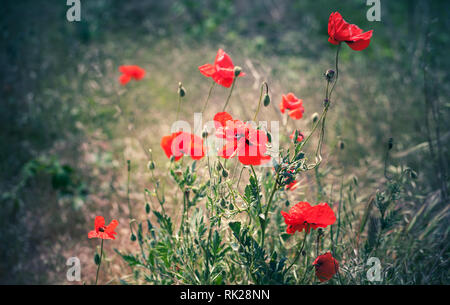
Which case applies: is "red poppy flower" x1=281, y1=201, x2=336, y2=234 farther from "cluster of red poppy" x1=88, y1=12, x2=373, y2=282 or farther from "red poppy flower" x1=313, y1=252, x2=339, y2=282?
"red poppy flower" x1=313, y1=252, x2=339, y2=282

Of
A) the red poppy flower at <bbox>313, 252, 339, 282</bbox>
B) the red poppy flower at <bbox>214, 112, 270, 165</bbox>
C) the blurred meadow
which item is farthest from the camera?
the blurred meadow

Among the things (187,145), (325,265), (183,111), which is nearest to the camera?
(325,265)

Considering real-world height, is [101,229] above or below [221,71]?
below

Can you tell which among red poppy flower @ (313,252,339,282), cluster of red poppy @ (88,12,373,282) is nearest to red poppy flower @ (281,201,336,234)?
cluster of red poppy @ (88,12,373,282)

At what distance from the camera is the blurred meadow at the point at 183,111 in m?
1.54

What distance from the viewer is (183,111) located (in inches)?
105

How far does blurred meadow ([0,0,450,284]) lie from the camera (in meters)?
1.54

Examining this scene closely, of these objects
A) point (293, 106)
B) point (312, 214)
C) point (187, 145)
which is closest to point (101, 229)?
point (187, 145)

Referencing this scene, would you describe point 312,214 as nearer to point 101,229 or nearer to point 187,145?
point 187,145

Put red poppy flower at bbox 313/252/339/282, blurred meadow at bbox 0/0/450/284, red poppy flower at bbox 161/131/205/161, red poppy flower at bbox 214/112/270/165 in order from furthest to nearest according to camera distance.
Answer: blurred meadow at bbox 0/0/450/284 → red poppy flower at bbox 161/131/205/161 → red poppy flower at bbox 313/252/339/282 → red poppy flower at bbox 214/112/270/165

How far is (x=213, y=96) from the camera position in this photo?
2795 millimetres

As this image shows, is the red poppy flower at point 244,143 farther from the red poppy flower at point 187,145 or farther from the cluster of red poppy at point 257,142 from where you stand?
the red poppy flower at point 187,145

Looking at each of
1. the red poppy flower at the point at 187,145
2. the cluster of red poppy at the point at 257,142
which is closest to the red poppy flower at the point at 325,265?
the cluster of red poppy at the point at 257,142
